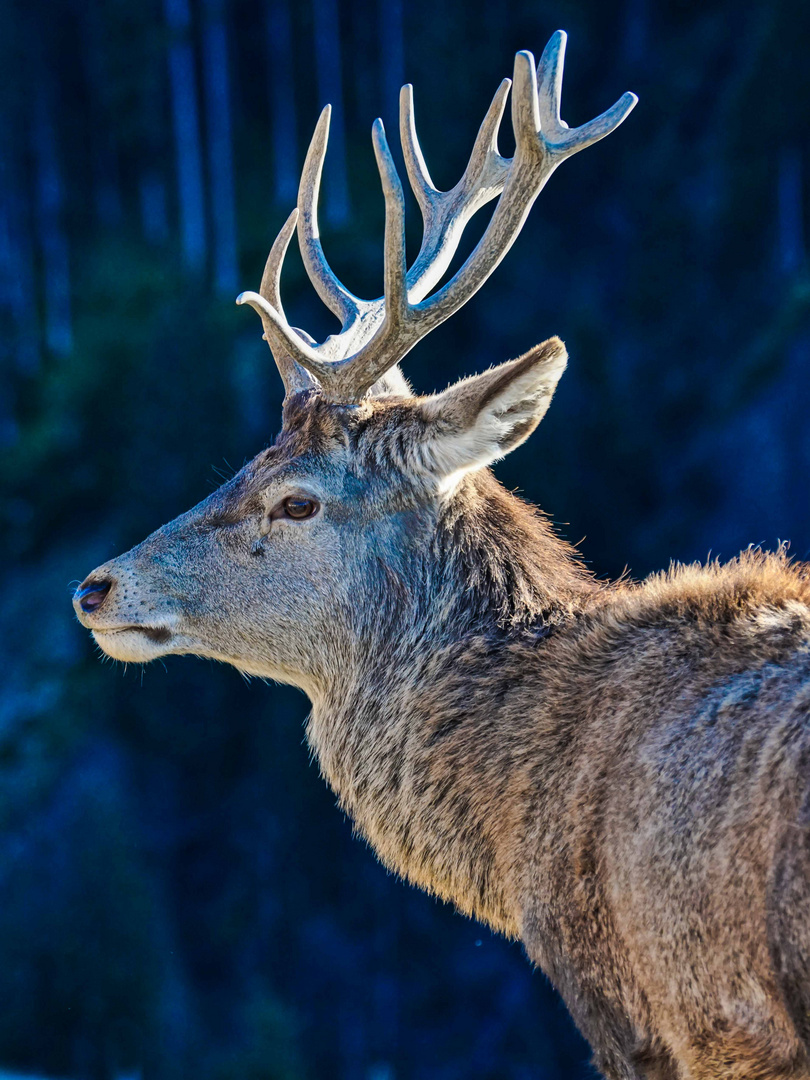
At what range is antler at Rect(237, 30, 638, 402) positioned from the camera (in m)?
5.04

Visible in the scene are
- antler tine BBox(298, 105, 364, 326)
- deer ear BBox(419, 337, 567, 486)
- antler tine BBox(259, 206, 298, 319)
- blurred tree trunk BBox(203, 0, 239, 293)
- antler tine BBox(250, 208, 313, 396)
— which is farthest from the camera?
blurred tree trunk BBox(203, 0, 239, 293)

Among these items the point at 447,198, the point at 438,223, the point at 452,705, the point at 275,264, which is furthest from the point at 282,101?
the point at 452,705

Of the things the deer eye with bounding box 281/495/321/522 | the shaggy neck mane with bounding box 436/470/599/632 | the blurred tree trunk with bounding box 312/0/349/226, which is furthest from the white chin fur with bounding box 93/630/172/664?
the blurred tree trunk with bounding box 312/0/349/226

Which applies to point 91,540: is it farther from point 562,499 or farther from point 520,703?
point 520,703

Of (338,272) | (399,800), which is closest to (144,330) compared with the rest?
(338,272)

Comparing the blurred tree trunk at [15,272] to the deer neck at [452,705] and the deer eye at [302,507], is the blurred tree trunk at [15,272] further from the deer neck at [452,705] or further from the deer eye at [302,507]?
the deer neck at [452,705]

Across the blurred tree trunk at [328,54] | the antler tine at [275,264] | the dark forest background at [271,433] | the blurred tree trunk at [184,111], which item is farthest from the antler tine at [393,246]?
the blurred tree trunk at [184,111]

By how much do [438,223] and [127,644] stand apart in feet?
7.39

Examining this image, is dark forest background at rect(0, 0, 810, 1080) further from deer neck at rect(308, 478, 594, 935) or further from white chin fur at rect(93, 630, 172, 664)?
deer neck at rect(308, 478, 594, 935)

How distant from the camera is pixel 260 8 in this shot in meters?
46.1

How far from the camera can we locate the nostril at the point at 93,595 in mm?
5156

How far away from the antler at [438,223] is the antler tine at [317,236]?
16 mm

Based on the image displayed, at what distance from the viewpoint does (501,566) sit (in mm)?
5066

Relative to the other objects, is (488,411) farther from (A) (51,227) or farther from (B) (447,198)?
(A) (51,227)
